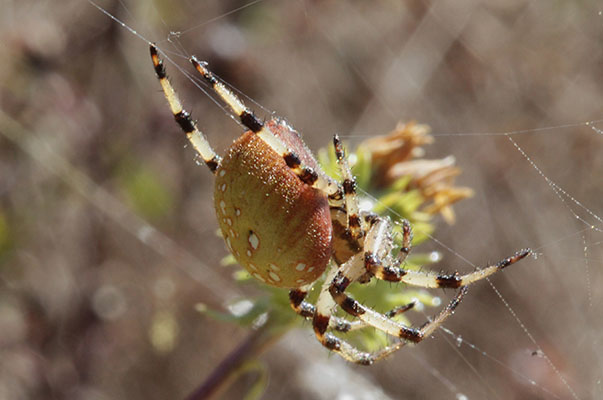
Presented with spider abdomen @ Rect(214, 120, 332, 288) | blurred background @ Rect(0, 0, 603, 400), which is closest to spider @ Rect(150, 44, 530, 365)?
spider abdomen @ Rect(214, 120, 332, 288)

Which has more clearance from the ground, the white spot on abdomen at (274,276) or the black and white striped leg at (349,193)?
the black and white striped leg at (349,193)

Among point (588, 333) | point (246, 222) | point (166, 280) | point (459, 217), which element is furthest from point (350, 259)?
point (588, 333)

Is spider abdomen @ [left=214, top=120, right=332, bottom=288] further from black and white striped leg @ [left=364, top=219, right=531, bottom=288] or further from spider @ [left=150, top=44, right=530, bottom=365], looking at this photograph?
black and white striped leg @ [left=364, top=219, right=531, bottom=288]

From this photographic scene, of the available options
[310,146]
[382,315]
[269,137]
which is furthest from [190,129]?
[310,146]

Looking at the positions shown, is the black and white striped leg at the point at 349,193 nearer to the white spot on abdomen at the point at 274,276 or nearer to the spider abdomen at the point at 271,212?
the spider abdomen at the point at 271,212

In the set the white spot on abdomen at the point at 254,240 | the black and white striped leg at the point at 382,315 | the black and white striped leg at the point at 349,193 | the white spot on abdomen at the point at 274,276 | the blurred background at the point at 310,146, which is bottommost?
the black and white striped leg at the point at 382,315

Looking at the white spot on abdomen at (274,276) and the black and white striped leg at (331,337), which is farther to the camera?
the black and white striped leg at (331,337)

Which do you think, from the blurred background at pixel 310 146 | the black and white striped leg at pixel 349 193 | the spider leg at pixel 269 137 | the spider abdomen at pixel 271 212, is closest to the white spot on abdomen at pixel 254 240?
the spider abdomen at pixel 271 212
